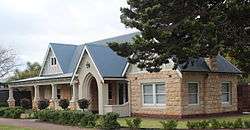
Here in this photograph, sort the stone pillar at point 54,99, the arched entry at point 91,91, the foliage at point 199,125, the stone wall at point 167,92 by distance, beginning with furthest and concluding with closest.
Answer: the stone pillar at point 54,99
the arched entry at point 91,91
the stone wall at point 167,92
the foliage at point 199,125

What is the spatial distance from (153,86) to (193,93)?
2943 mm

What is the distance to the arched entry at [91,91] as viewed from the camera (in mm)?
38031

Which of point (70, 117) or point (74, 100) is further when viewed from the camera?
point (74, 100)

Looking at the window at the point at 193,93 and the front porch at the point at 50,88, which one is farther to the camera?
the front porch at the point at 50,88

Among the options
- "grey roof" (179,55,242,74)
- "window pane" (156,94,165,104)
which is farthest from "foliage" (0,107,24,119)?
"grey roof" (179,55,242,74)

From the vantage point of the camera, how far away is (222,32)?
1953cm

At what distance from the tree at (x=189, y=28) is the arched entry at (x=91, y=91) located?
16.0 meters

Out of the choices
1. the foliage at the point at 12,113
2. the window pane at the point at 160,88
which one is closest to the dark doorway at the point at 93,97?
the foliage at the point at 12,113

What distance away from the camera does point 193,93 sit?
3331 cm

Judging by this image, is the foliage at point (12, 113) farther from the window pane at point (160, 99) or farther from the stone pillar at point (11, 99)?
the stone pillar at point (11, 99)

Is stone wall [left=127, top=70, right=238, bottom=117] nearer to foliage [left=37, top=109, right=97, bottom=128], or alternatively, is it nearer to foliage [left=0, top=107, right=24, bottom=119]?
foliage [left=37, top=109, right=97, bottom=128]

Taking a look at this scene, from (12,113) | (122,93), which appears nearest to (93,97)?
(122,93)

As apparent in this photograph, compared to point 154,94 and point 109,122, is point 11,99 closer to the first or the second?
point 154,94

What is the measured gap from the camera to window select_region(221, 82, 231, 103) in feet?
118
